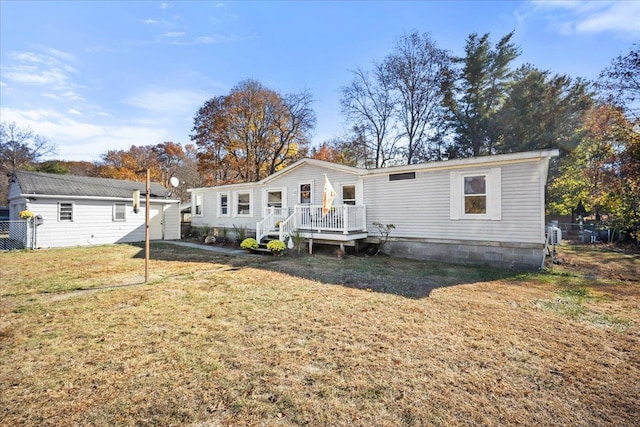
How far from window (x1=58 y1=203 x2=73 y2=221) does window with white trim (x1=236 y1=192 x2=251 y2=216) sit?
7577mm

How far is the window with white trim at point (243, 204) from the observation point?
583 inches

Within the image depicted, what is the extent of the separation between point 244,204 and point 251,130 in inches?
500

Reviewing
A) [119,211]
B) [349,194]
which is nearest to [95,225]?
[119,211]

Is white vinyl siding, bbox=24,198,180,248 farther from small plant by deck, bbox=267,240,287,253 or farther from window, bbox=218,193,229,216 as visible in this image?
small plant by deck, bbox=267,240,287,253

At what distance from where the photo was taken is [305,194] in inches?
492

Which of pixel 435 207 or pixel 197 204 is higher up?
pixel 197 204

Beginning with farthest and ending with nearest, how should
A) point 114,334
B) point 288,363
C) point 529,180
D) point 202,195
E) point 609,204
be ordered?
point 202,195 → point 609,204 → point 529,180 → point 114,334 → point 288,363

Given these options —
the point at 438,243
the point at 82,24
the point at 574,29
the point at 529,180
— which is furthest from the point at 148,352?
the point at 574,29

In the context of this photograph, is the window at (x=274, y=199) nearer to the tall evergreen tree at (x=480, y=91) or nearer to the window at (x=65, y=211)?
the window at (x=65, y=211)

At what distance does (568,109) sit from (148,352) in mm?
26015

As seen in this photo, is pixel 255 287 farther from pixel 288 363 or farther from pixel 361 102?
pixel 361 102

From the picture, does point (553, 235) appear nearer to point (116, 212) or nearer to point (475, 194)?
point (475, 194)

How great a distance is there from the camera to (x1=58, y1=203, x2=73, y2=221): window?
1321 cm

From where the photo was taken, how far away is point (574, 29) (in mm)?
10555
